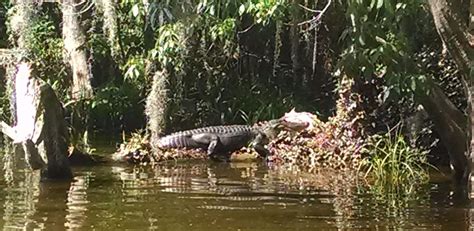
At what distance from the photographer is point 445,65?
11.1 metres

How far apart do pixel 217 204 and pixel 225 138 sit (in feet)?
16.3

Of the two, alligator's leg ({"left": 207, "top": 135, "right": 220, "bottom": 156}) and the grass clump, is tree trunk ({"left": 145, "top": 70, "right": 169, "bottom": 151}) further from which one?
the grass clump

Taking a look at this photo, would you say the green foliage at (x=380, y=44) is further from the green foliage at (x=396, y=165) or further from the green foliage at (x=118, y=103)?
the green foliage at (x=118, y=103)

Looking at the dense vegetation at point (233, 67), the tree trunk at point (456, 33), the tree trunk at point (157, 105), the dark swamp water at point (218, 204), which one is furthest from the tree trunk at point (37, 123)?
the tree trunk at point (456, 33)

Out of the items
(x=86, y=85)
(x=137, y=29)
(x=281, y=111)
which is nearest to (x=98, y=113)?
(x=86, y=85)

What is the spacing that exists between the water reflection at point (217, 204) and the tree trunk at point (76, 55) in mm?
5485

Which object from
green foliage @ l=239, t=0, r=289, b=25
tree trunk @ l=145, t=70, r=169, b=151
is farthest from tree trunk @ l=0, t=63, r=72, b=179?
tree trunk @ l=145, t=70, r=169, b=151

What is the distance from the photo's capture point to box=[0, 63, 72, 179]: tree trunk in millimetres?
8586

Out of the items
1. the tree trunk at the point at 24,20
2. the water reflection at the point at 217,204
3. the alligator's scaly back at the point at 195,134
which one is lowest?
the water reflection at the point at 217,204

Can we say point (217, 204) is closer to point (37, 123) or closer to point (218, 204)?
point (218, 204)

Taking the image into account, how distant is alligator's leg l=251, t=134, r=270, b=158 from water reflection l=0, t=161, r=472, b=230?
1893 mm

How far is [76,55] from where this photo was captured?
50.5 ft

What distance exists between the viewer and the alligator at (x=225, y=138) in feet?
40.4

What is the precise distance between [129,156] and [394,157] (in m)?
3.74
